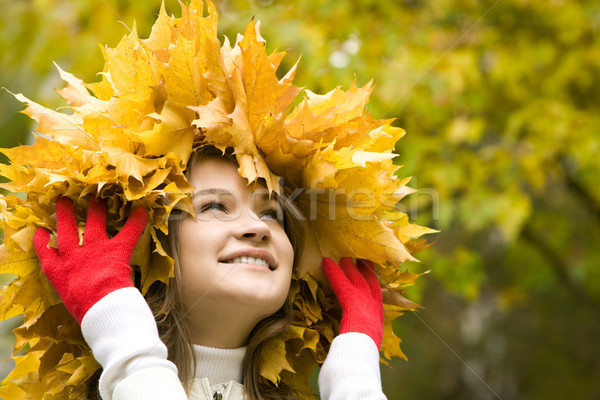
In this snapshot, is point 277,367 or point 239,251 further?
point 277,367

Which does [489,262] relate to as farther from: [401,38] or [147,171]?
[147,171]

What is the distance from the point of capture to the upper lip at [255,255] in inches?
68.1

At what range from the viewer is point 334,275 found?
6.25ft

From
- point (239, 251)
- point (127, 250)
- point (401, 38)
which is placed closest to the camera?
point (127, 250)

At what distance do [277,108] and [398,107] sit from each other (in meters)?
2.03

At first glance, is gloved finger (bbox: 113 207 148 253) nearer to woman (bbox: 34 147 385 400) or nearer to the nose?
woman (bbox: 34 147 385 400)

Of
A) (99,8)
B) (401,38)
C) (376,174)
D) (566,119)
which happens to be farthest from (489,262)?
(376,174)

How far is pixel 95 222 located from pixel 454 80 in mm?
2761

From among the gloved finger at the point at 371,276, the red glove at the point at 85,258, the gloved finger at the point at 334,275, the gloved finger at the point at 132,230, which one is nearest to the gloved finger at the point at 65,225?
the red glove at the point at 85,258

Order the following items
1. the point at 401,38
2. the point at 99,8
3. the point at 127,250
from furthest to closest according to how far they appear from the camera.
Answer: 1. the point at 401,38
2. the point at 99,8
3. the point at 127,250

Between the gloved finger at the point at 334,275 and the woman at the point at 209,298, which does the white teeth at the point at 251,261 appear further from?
the gloved finger at the point at 334,275

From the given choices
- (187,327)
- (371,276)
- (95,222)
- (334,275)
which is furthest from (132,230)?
(371,276)

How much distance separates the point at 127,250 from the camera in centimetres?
159

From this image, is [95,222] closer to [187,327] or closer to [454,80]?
[187,327]
